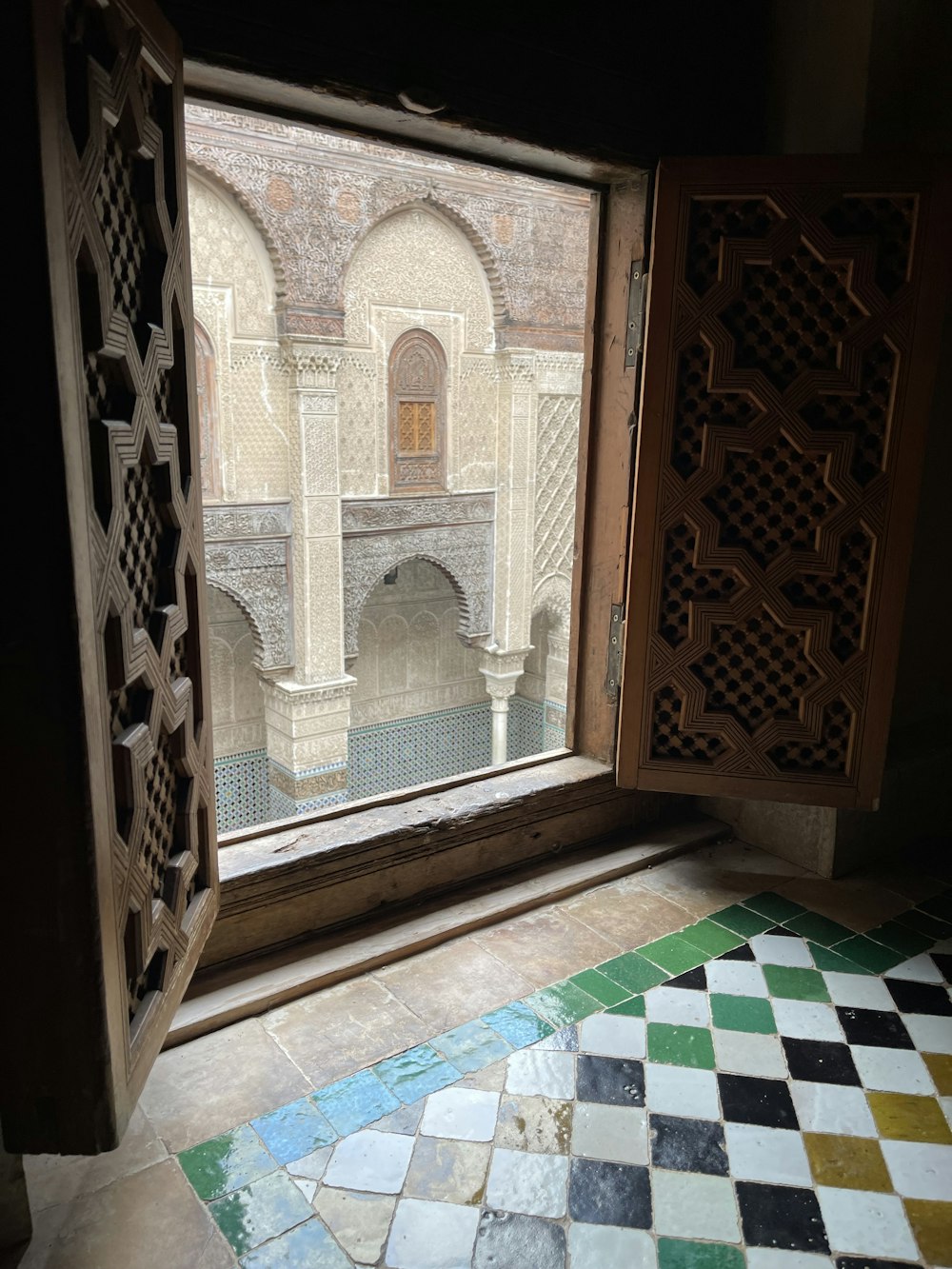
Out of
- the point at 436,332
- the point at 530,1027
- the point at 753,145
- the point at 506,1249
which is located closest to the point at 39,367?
the point at 506,1249

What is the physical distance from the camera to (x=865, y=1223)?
3.92 feet

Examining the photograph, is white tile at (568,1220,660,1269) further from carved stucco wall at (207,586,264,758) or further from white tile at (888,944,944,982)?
carved stucco wall at (207,586,264,758)

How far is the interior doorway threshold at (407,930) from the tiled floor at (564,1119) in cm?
4

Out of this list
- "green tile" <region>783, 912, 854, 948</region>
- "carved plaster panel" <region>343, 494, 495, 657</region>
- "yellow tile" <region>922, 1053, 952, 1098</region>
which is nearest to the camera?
"yellow tile" <region>922, 1053, 952, 1098</region>

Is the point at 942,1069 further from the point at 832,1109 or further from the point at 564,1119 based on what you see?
the point at 564,1119

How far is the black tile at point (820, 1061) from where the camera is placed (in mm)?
1465

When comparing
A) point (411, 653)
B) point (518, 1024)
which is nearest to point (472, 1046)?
point (518, 1024)

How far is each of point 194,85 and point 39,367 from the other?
87 centimetres

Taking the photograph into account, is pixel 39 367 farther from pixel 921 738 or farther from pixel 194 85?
pixel 921 738

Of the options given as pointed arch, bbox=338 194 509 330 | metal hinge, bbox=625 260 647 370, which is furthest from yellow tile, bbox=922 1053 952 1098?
pointed arch, bbox=338 194 509 330

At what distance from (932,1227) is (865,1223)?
8 cm

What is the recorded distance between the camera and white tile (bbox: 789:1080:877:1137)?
136cm

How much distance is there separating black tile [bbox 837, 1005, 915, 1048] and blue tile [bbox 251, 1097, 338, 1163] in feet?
2.90

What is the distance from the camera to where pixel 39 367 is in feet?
2.52
